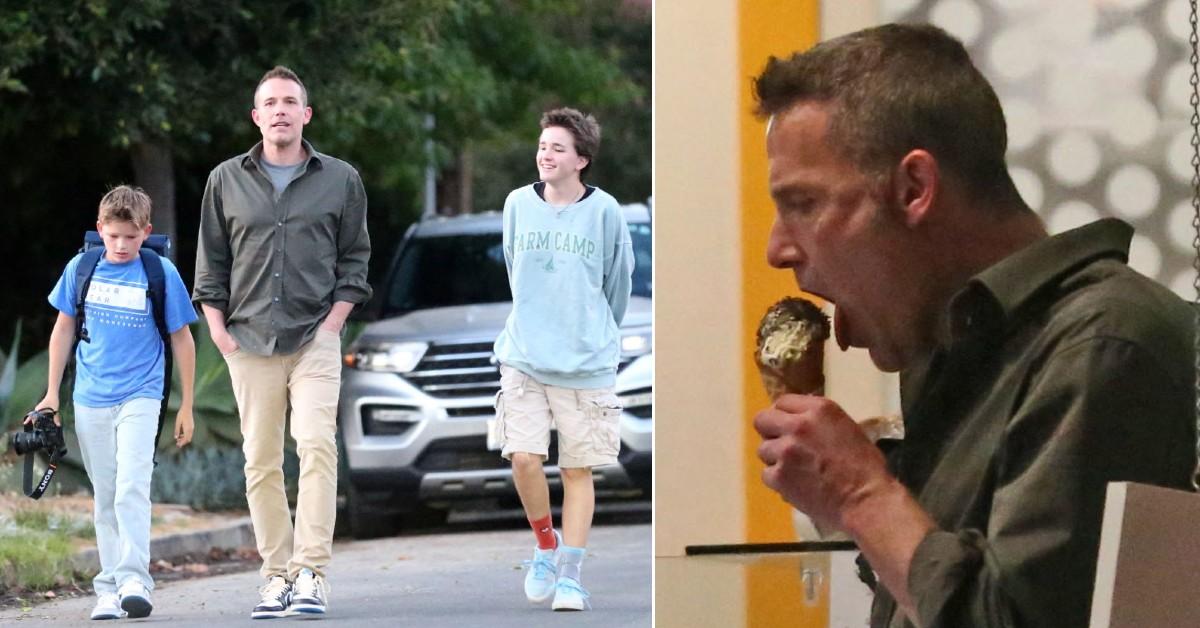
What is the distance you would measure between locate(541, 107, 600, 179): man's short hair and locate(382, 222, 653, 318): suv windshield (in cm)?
372

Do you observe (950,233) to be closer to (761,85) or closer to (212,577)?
(761,85)

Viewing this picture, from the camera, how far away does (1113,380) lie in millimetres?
1611

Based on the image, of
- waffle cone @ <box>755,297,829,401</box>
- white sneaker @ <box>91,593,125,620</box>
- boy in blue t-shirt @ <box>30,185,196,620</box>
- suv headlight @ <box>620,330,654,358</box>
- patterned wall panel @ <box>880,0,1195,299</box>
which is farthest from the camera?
suv headlight @ <box>620,330,654,358</box>

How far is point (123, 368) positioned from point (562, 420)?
61.3 inches

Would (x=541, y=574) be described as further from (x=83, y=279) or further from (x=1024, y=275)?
(x=1024, y=275)

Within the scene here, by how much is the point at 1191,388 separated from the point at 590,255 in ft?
18.4

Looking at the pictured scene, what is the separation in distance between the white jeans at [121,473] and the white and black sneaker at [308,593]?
0.63 meters

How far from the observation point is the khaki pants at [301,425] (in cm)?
736

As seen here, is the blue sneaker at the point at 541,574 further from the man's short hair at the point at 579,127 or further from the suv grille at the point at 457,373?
the suv grille at the point at 457,373

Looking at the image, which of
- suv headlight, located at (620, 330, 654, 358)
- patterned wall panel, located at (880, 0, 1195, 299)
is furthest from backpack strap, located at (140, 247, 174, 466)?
patterned wall panel, located at (880, 0, 1195, 299)

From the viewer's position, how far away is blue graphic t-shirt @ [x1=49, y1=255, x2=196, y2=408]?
7.35 m

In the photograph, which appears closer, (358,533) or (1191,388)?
(1191,388)

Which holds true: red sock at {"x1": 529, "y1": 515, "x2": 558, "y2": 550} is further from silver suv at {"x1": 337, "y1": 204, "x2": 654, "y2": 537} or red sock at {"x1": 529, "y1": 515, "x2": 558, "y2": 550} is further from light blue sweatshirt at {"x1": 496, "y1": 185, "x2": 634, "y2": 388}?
silver suv at {"x1": 337, "y1": 204, "x2": 654, "y2": 537}

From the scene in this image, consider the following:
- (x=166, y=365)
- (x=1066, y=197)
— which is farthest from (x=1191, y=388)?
(x=166, y=365)
